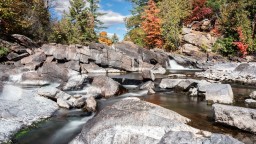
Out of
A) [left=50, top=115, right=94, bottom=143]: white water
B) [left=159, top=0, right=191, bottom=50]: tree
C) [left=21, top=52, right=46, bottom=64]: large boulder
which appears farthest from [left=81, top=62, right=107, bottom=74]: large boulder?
[left=50, top=115, right=94, bottom=143]: white water

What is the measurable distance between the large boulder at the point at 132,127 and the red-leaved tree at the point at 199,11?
49057 millimetres

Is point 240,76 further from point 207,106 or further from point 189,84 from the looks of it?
point 207,106

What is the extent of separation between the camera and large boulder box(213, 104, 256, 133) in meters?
10.2

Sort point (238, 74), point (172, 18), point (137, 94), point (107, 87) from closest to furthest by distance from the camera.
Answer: point (107, 87) → point (137, 94) → point (238, 74) → point (172, 18)

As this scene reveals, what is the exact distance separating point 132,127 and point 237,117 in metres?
4.67

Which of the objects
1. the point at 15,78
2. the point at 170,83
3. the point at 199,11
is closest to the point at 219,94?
the point at 170,83

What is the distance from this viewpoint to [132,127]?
880 cm

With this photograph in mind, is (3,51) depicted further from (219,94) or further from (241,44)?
(241,44)

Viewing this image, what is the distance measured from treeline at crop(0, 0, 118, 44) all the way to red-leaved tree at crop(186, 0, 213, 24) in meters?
21.4

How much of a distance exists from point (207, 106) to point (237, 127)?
4.34 m

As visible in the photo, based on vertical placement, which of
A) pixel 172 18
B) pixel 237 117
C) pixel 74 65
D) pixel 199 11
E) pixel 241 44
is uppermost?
pixel 199 11

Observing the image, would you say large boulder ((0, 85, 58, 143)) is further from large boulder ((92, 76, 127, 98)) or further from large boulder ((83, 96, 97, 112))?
large boulder ((92, 76, 127, 98))

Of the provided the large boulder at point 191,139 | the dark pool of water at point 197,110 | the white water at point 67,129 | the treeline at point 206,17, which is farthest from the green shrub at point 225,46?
the large boulder at point 191,139

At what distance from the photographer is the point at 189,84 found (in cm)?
1941
